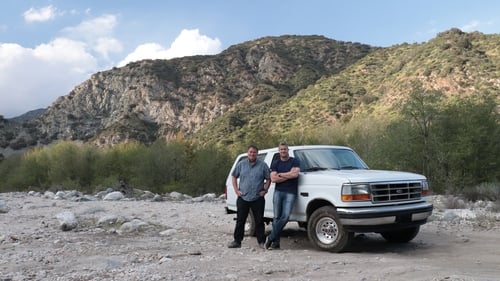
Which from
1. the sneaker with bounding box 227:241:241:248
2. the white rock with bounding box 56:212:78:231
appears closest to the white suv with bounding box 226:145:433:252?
the sneaker with bounding box 227:241:241:248

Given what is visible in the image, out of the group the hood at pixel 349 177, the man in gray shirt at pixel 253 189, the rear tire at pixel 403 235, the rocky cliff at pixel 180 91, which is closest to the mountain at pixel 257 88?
the rocky cliff at pixel 180 91

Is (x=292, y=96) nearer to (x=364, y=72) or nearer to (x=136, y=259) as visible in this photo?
(x=364, y=72)

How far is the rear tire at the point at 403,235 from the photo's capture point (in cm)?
939

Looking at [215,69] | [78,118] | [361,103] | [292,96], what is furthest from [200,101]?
[361,103]

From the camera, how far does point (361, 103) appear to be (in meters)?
54.3

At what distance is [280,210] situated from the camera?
29.7 feet

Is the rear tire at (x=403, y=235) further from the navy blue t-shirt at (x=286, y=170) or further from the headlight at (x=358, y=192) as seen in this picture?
the navy blue t-shirt at (x=286, y=170)

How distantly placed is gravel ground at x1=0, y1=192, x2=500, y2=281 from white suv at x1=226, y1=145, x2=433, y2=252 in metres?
0.43

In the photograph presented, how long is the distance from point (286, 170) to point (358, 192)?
4.81 feet

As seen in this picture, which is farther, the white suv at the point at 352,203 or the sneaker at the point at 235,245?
the sneaker at the point at 235,245

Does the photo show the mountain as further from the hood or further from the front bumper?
the front bumper

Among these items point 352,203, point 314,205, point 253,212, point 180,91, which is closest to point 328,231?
point 314,205

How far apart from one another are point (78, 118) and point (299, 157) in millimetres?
101654

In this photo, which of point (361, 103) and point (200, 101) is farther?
point (200, 101)
